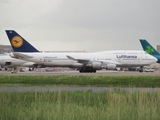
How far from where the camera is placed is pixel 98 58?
68125 millimetres

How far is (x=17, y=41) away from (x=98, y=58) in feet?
51.3

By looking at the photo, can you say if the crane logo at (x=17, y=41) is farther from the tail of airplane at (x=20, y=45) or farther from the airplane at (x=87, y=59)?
the airplane at (x=87, y=59)

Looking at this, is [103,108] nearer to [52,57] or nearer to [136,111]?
[136,111]

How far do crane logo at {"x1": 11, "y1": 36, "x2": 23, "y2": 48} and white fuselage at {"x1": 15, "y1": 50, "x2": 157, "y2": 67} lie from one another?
4.26m

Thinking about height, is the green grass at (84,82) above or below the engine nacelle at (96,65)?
below

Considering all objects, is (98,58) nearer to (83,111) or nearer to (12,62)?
(12,62)

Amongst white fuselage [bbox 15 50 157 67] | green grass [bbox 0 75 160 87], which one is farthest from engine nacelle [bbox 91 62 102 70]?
green grass [bbox 0 75 160 87]

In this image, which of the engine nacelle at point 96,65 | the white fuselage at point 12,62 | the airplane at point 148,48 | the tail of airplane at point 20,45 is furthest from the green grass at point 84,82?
the airplane at point 148,48

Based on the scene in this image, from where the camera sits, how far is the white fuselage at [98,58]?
66688mm

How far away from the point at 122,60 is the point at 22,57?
17.3m

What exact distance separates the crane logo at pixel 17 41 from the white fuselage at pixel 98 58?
4262 mm

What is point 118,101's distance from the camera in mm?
15750

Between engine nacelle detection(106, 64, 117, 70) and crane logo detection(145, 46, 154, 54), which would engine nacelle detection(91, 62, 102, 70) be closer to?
engine nacelle detection(106, 64, 117, 70)

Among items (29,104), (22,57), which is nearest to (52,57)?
(22,57)
